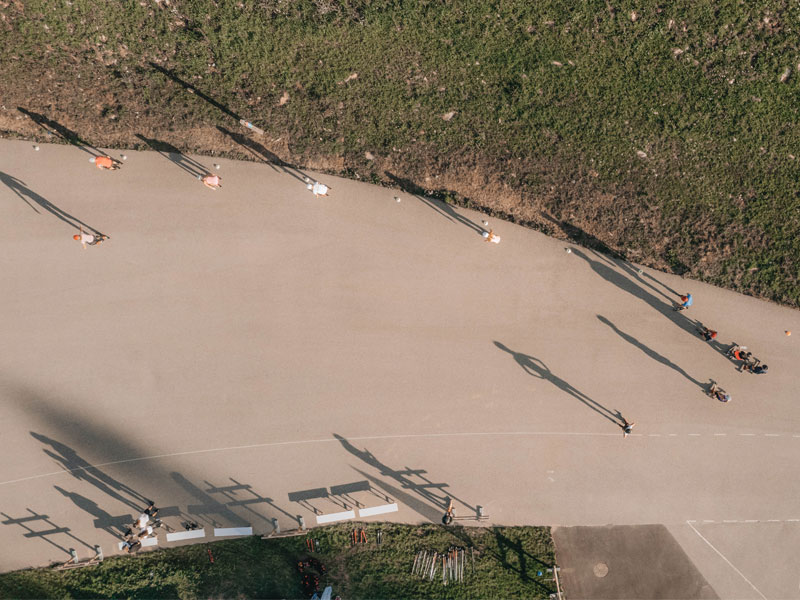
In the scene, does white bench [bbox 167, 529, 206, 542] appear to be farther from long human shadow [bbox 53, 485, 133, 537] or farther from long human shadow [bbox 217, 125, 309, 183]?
long human shadow [bbox 217, 125, 309, 183]

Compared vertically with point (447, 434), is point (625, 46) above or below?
above

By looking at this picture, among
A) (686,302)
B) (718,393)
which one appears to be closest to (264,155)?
(686,302)

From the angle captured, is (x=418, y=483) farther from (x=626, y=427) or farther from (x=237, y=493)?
(x=626, y=427)

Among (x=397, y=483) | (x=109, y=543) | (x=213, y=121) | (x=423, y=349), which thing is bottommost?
(x=109, y=543)

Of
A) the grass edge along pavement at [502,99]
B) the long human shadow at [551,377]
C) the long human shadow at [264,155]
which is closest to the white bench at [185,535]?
the long human shadow at [551,377]

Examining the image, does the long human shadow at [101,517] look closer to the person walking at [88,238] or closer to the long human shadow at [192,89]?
the person walking at [88,238]

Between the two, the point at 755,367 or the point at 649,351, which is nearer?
the point at 755,367

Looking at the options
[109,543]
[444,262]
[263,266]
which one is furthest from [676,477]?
[109,543]

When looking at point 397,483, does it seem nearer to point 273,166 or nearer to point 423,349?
point 423,349
